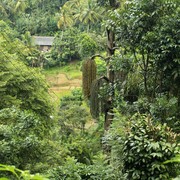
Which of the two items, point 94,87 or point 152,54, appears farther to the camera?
point 94,87

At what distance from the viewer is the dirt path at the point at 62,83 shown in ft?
67.1

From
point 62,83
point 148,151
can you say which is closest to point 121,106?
point 148,151

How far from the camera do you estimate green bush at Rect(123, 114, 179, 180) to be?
2.72 m

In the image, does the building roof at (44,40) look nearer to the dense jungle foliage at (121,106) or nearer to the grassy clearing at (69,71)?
the grassy clearing at (69,71)

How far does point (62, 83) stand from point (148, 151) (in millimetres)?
18616

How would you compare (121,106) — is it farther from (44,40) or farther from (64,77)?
(44,40)

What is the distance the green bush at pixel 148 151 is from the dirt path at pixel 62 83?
17.4 meters

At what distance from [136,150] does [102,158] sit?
0.76 metres

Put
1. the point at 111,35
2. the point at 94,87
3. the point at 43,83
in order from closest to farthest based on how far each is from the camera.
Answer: the point at 94,87
the point at 111,35
the point at 43,83

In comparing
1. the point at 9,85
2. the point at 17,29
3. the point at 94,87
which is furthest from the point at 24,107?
the point at 17,29

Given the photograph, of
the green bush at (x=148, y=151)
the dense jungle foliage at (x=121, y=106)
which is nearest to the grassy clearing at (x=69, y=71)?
the dense jungle foliage at (x=121, y=106)

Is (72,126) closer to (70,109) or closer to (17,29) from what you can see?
(70,109)

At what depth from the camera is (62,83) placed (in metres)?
21.2

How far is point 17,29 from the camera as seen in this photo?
78.5 ft
